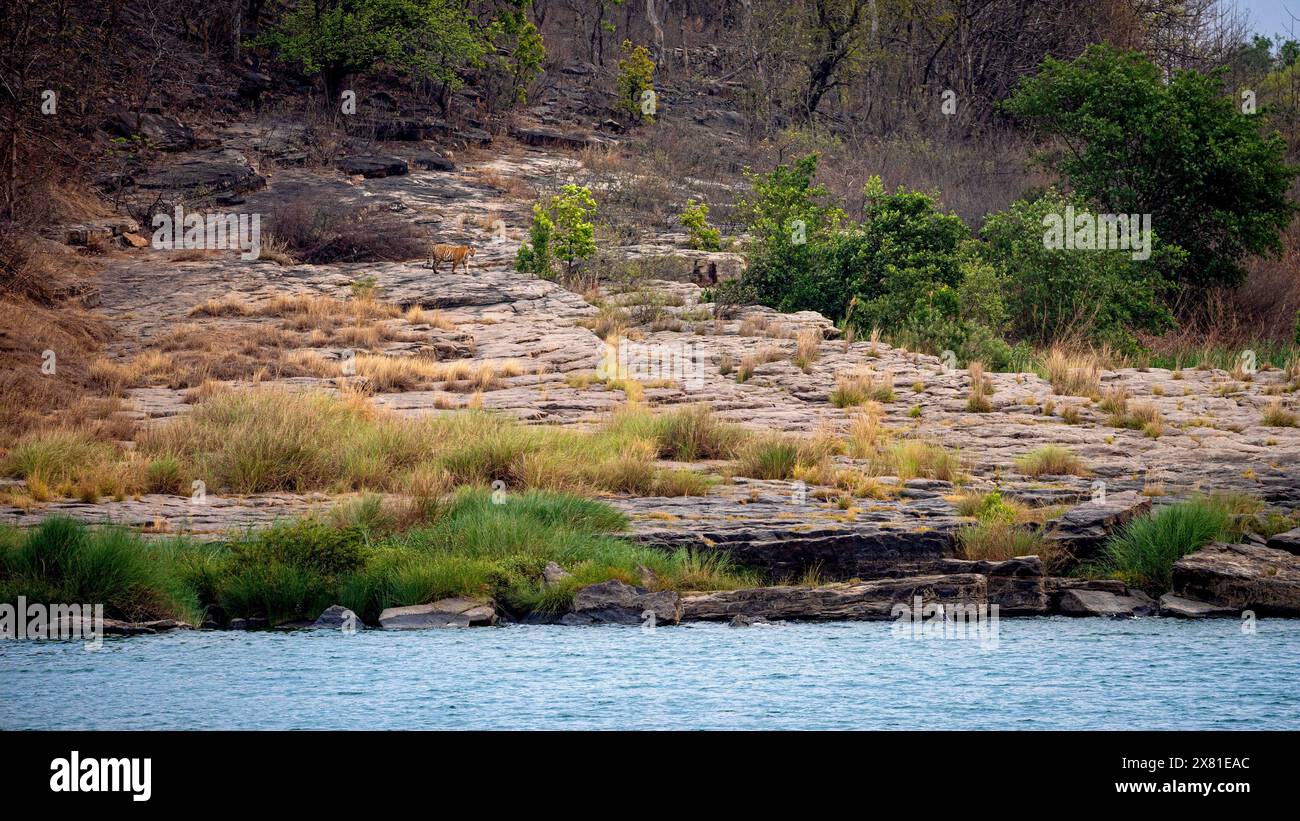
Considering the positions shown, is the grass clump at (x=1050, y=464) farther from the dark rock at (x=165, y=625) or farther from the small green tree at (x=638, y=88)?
the small green tree at (x=638, y=88)

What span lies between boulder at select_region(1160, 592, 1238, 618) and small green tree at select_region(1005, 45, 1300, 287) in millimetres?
20469

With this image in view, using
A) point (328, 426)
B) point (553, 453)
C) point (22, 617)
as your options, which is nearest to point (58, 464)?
point (328, 426)

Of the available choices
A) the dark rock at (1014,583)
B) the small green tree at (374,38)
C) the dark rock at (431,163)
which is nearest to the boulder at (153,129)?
the small green tree at (374,38)

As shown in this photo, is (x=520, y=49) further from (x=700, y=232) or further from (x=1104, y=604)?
(x=1104, y=604)

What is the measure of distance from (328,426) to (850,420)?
7394 millimetres

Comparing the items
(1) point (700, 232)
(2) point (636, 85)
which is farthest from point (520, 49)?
(1) point (700, 232)

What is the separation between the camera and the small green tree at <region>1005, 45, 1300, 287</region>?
98.5 feet

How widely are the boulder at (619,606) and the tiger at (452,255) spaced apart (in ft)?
64.1

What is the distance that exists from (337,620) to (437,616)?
2.87 ft

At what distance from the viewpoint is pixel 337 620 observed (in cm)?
1122

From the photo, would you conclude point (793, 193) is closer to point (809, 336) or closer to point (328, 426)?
point (809, 336)

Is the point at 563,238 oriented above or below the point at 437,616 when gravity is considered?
above

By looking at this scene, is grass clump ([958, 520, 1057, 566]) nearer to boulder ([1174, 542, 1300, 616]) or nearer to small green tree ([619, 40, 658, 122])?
boulder ([1174, 542, 1300, 616])
